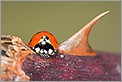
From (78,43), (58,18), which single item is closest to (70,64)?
(78,43)

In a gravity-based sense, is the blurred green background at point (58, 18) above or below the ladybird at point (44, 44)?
above

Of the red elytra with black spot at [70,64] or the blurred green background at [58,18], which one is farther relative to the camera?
the blurred green background at [58,18]

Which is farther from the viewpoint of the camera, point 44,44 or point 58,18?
point 58,18

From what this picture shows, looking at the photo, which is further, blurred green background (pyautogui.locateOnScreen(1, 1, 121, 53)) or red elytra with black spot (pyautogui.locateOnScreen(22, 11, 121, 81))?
blurred green background (pyautogui.locateOnScreen(1, 1, 121, 53))

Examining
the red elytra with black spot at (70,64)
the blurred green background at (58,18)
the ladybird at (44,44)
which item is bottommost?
the red elytra with black spot at (70,64)

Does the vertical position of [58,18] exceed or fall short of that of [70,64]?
it exceeds it

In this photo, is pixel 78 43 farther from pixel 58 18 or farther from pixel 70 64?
pixel 58 18
